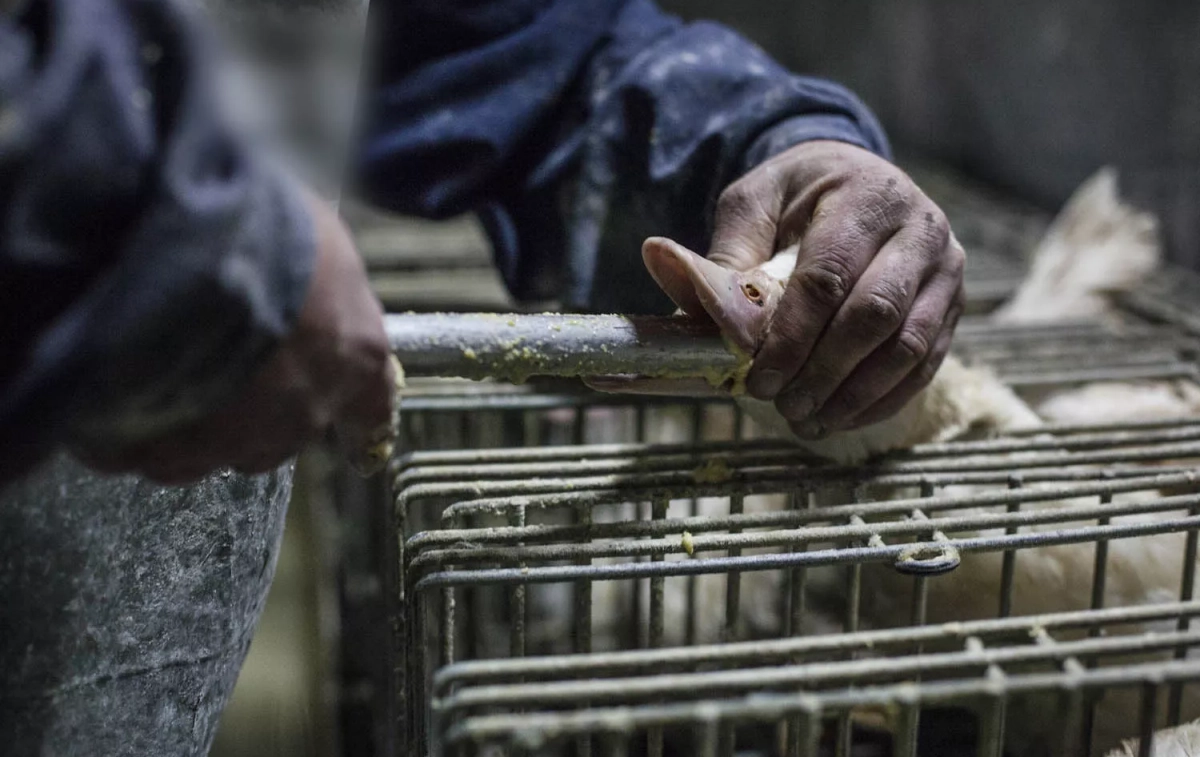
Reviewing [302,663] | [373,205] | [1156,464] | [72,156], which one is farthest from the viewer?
[302,663]

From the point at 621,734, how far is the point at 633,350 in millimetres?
270

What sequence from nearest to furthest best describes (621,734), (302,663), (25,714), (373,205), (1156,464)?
(621,734) < (25,714) < (1156,464) < (373,205) < (302,663)

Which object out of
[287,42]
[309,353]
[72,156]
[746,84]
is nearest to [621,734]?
[309,353]

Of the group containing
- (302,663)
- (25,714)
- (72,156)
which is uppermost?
(72,156)

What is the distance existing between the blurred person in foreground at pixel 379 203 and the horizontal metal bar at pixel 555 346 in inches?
2.3

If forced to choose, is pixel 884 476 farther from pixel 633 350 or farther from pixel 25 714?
pixel 25 714

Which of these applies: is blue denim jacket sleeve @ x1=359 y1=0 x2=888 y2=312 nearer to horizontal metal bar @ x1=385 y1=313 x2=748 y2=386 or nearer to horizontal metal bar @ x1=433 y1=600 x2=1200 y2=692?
horizontal metal bar @ x1=385 y1=313 x2=748 y2=386

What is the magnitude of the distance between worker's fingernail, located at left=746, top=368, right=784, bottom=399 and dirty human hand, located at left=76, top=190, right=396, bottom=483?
0.32 m

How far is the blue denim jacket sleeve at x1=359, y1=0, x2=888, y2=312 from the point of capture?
1118 millimetres

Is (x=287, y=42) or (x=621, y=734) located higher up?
(x=287, y=42)

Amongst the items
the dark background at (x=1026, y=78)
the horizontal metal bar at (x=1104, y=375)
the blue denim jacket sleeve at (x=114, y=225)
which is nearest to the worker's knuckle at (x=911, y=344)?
the horizontal metal bar at (x=1104, y=375)

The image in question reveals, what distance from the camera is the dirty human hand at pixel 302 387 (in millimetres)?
540

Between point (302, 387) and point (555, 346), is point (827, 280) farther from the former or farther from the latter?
point (302, 387)

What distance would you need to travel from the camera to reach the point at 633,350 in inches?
28.9
